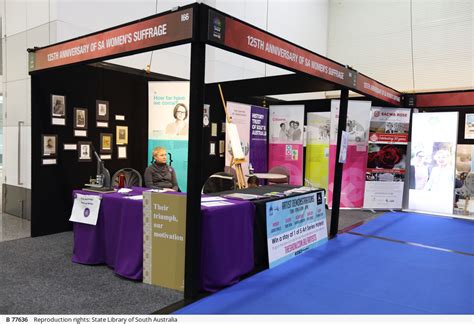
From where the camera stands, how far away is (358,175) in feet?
22.9

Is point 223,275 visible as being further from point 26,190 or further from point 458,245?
point 26,190

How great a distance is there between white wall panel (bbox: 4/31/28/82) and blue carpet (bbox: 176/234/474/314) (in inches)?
176

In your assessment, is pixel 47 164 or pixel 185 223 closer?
pixel 185 223

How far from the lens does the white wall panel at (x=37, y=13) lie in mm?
4992

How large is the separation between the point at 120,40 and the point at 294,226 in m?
2.44

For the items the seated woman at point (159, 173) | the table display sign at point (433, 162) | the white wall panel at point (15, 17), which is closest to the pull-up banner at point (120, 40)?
the white wall panel at point (15, 17)

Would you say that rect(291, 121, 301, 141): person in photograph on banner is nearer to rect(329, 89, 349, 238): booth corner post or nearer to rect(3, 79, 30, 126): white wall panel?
rect(329, 89, 349, 238): booth corner post

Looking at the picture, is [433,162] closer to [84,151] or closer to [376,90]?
[376,90]

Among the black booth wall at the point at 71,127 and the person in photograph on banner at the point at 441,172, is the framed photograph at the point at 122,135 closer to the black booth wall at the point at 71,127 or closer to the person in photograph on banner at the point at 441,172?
the black booth wall at the point at 71,127

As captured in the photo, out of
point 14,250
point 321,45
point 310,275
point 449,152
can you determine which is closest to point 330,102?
point 449,152

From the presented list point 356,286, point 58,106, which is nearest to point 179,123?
point 58,106

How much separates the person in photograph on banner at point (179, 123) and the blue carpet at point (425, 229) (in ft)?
9.54

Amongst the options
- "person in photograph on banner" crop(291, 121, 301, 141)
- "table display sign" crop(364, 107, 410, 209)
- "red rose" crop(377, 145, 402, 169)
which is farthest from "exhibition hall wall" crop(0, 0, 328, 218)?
"red rose" crop(377, 145, 402, 169)

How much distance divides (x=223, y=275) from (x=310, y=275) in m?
0.85
